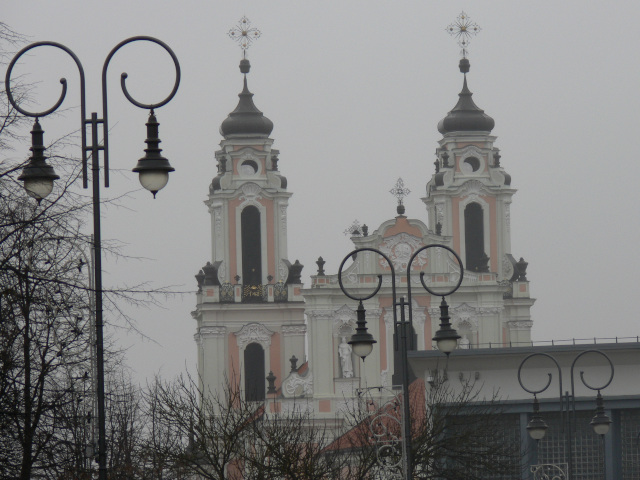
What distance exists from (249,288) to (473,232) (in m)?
10.4

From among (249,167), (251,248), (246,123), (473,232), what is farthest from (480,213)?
(246,123)

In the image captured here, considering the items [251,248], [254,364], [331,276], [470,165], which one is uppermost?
[470,165]

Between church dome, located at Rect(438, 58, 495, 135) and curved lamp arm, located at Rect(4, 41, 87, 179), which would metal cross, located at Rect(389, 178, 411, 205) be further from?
curved lamp arm, located at Rect(4, 41, 87, 179)

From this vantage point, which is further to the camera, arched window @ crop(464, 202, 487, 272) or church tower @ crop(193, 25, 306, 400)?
A: arched window @ crop(464, 202, 487, 272)

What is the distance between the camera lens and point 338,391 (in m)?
82.9

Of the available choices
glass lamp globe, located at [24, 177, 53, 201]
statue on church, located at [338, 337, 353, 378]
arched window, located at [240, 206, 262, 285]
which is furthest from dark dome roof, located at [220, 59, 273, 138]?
glass lamp globe, located at [24, 177, 53, 201]

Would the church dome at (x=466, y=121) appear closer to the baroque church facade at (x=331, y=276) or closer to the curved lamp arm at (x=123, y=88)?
the baroque church facade at (x=331, y=276)

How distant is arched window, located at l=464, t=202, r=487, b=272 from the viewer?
8806 centimetres

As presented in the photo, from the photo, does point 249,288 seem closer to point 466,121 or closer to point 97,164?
point 466,121

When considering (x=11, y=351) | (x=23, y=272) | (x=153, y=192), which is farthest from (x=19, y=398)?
(x=153, y=192)

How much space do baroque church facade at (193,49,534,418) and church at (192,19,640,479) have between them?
0.15ft

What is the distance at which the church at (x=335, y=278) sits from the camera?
83625mm

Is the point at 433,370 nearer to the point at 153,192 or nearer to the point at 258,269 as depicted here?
the point at 153,192

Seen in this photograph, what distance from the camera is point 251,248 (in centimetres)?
8731
